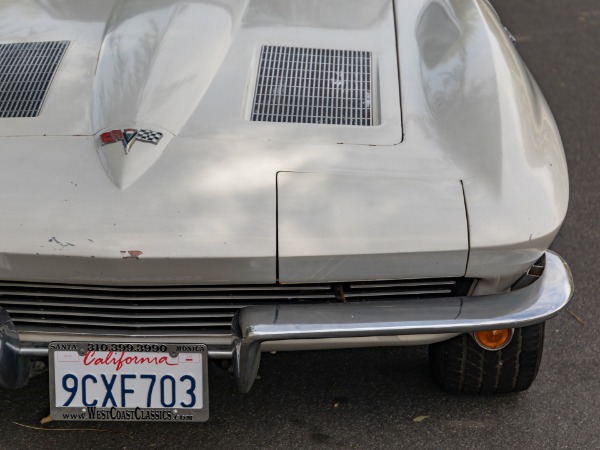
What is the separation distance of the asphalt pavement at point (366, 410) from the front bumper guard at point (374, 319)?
0.43 meters

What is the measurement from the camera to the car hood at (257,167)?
232cm

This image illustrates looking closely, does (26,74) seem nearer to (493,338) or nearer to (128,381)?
(128,381)

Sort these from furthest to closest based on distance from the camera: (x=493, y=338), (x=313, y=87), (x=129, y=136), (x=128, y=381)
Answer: (x=313, y=87) < (x=493, y=338) < (x=129, y=136) < (x=128, y=381)

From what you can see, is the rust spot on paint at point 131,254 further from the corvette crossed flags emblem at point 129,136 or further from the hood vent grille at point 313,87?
the hood vent grille at point 313,87

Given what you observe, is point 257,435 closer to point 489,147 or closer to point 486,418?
point 486,418

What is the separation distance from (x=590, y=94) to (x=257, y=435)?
3.25 m

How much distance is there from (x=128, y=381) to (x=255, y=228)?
1.71ft

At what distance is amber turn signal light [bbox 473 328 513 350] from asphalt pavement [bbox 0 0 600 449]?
0.28 metres

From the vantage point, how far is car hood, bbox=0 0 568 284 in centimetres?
232

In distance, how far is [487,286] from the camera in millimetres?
2488

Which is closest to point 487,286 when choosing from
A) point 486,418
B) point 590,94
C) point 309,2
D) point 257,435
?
point 486,418

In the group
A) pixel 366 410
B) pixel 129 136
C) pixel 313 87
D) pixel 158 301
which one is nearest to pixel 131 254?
pixel 158 301

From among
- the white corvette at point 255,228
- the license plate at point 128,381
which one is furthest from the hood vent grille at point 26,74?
the license plate at point 128,381

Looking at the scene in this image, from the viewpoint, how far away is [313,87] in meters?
2.88
